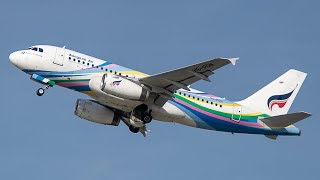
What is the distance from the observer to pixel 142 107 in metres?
53.8

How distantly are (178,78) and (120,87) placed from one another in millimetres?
3880

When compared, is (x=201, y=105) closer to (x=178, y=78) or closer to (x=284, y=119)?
(x=178, y=78)

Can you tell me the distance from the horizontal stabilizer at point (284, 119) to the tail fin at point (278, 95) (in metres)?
1.62

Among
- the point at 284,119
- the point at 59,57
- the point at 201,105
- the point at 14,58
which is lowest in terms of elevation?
the point at 284,119

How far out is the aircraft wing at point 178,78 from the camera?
48.6 m

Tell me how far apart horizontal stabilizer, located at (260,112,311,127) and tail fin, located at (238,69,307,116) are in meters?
1.62

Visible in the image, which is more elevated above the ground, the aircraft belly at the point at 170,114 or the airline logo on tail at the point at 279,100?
the aircraft belly at the point at 170,114

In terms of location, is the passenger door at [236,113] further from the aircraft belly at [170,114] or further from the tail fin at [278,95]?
the aircraft belly at [170,114]

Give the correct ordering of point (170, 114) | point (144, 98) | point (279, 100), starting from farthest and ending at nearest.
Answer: point (279, 100), point (170, 114), point (144, 98)

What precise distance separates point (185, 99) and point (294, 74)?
1013cm


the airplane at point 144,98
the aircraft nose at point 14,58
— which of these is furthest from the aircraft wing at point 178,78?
the aircraft nose at point 14,58

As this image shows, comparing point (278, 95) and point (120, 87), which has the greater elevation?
point (120, 87)

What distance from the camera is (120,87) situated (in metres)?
51.5

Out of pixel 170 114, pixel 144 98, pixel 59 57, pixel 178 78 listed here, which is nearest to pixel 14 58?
pixel 59 57
